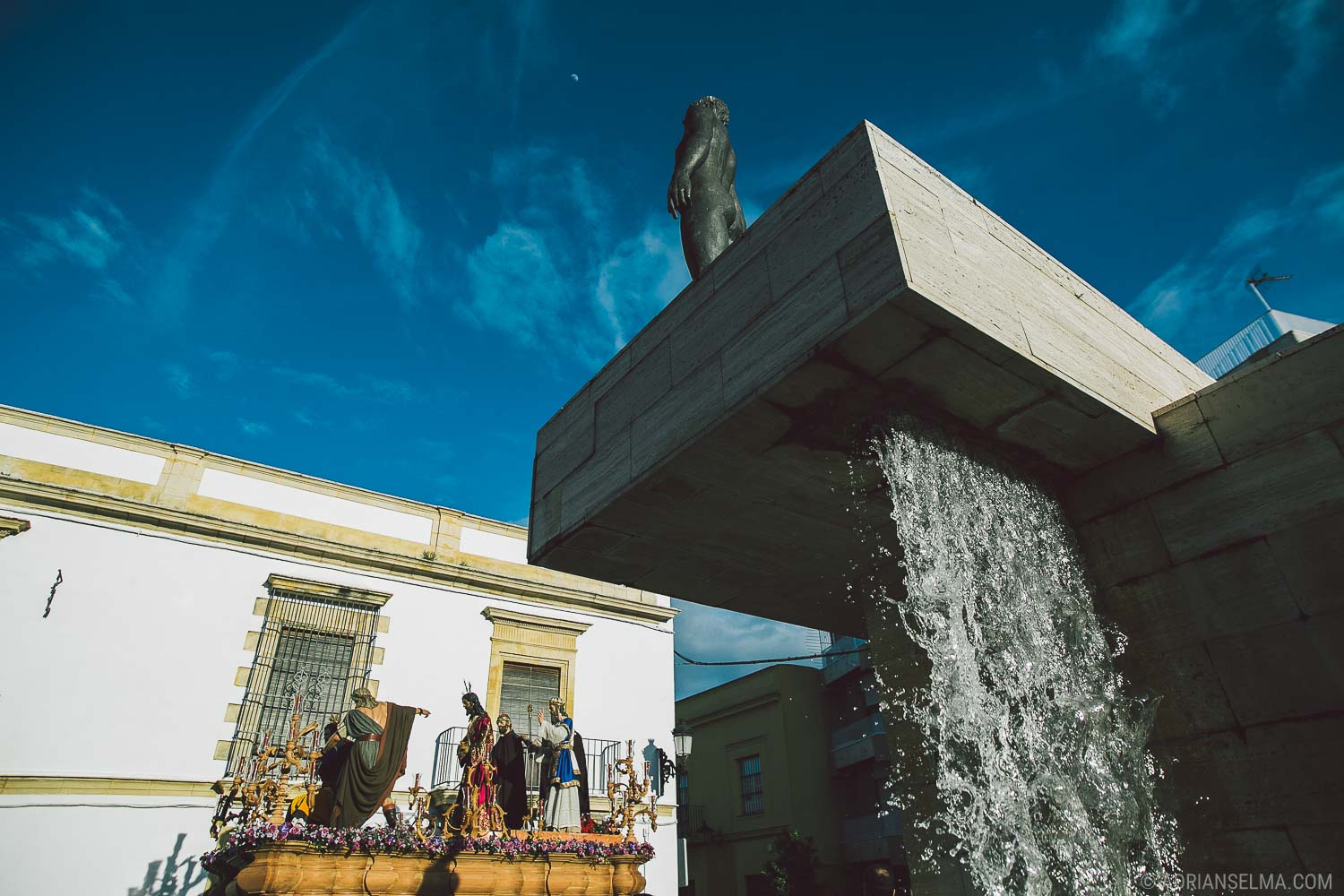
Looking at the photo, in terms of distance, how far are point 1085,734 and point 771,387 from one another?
191 centimetres

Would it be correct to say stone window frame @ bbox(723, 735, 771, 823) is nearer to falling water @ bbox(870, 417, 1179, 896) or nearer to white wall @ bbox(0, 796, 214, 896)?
white wall @ bbox(0, 796, 214, 896)

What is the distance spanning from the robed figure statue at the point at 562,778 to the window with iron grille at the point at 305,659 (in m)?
3.81

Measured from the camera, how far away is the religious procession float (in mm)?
7598

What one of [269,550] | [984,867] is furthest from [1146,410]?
[269,550]

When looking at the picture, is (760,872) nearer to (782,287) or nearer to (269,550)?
(269,550)

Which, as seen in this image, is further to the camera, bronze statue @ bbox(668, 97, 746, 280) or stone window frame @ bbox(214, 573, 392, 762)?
stone window frame @ bbox(214, 573, 392, 762)

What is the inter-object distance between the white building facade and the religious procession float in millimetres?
1259

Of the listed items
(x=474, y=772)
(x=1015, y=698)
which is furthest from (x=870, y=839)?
(x=1015, y=698)

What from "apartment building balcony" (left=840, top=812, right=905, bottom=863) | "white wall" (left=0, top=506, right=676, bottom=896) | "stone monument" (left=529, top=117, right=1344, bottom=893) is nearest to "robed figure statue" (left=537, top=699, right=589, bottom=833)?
"white wall" (left=0, top=506, right=676, bottom=896)

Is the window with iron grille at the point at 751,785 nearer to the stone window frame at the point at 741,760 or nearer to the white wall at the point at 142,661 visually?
the stone window frame at the point at 741,760

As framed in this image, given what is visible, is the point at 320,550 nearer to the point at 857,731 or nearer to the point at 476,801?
the point at 476,801

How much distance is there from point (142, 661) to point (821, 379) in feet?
42.4

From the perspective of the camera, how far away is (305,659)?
12711mm

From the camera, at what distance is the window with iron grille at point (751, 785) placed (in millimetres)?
24484
